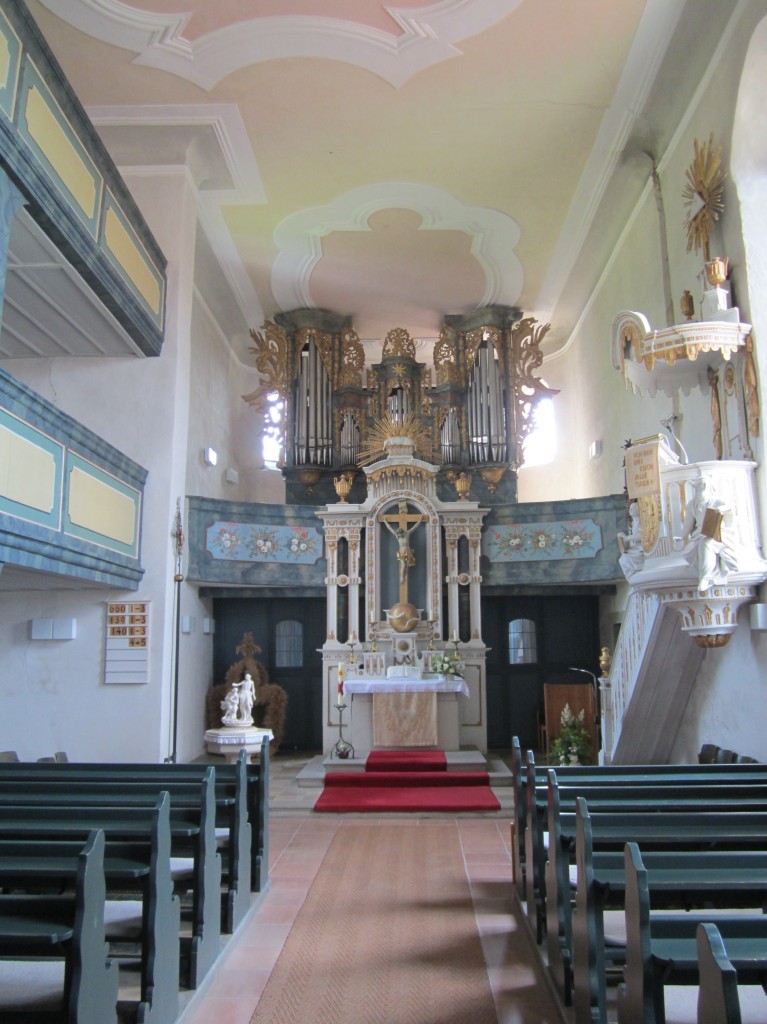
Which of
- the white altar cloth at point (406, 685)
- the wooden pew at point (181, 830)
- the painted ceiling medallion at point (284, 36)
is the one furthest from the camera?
the white altar cloth at point (406, 685)

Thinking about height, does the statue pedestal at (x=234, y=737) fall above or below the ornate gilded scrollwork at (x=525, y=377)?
below

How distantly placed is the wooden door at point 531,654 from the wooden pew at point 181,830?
9629 mm

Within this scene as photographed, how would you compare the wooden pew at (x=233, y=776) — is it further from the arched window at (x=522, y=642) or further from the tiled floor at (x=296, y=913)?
the arched window at (x=522, y=642)

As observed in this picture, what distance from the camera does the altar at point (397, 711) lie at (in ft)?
36.8

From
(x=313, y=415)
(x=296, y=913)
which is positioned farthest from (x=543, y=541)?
(x=296, y=913)

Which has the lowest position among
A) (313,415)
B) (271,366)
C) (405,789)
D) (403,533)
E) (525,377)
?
(405,789)

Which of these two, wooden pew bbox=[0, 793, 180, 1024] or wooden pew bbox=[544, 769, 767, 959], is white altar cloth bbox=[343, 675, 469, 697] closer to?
wooden pew bbox=[544, 769, 767, 959]

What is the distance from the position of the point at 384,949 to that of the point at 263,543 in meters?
8.03

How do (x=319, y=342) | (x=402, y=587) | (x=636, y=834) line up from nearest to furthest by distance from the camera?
(x=636, y=834) < (x=402, y=587) < (x=319, y=342)

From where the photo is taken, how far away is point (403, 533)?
41.9 feet

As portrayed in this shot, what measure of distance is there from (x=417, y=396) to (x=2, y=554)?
373 inches

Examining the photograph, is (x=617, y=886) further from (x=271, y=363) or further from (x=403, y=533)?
(x=271, y=363)

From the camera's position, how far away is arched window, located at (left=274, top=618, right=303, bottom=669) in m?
14.3

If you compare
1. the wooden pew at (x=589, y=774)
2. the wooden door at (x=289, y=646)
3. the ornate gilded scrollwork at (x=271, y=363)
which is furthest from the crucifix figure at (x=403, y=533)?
the wooden pew at (x=589, y=774)
